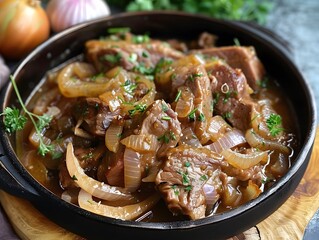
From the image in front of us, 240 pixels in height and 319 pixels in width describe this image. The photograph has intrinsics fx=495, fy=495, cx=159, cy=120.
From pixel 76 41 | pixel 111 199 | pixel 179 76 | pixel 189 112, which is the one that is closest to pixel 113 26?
pixel 76 41

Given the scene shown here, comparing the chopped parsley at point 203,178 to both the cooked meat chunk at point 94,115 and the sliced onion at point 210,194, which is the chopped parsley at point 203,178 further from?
the cooked meat chunk at point 94,115

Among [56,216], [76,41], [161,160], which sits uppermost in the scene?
[76,41]

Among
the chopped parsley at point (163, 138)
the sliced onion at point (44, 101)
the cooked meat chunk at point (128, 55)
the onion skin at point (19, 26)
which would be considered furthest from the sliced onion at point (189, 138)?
the onion skin at point (19, 26)

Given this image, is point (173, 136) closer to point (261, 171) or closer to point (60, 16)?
point (261, 171)

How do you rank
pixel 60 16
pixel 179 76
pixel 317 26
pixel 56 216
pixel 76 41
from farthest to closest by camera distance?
pixel 317 26 → pixel 60 16 → pixel 76 41 → pixel 179 76 → pixel 56 216

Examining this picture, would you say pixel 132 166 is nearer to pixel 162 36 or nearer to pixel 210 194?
pixel 210 194
